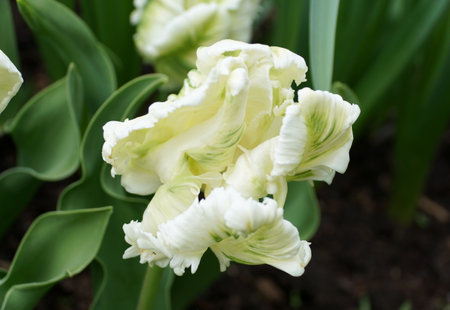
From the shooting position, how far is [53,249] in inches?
30.3

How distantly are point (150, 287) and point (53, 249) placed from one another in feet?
0.45

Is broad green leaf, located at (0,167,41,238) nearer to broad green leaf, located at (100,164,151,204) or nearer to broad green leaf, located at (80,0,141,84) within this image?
broad green leaf, located at (100,164,151,204)

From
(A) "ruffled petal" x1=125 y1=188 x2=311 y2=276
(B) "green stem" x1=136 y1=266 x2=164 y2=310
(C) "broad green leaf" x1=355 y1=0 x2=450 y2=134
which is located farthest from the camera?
(C) "broad green leaf" x1=355 y1=0 x2=450 y2=134

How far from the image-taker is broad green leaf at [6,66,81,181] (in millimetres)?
915

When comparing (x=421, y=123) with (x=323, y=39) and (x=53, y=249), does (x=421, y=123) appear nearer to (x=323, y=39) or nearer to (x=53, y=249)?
(x=323, y=39)

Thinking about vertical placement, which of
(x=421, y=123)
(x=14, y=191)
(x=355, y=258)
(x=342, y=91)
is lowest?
(x=355, y=258)

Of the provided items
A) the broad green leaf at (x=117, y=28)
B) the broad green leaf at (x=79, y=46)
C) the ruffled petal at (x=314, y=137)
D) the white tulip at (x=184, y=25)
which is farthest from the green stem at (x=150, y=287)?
the broad green leaf at (x=117, y=28)

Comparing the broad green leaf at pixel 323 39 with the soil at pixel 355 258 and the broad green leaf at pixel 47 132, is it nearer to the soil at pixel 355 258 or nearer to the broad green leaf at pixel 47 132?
the broad green leaf at pixel 47 132

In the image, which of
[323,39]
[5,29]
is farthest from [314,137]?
[5,29]

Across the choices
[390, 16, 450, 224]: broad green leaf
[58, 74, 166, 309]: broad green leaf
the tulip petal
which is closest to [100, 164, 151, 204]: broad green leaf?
[58, 74, 166, 309]: broad green leaf

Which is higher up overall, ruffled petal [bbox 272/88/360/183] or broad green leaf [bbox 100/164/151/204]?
ruffled petal [bbox 272/88/360/183]

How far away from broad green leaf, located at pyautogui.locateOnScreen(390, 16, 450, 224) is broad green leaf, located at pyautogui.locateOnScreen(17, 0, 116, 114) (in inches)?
25.9

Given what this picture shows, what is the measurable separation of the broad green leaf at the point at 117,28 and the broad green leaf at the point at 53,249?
467mm

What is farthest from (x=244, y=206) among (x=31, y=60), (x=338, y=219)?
(x=31, y=60)
